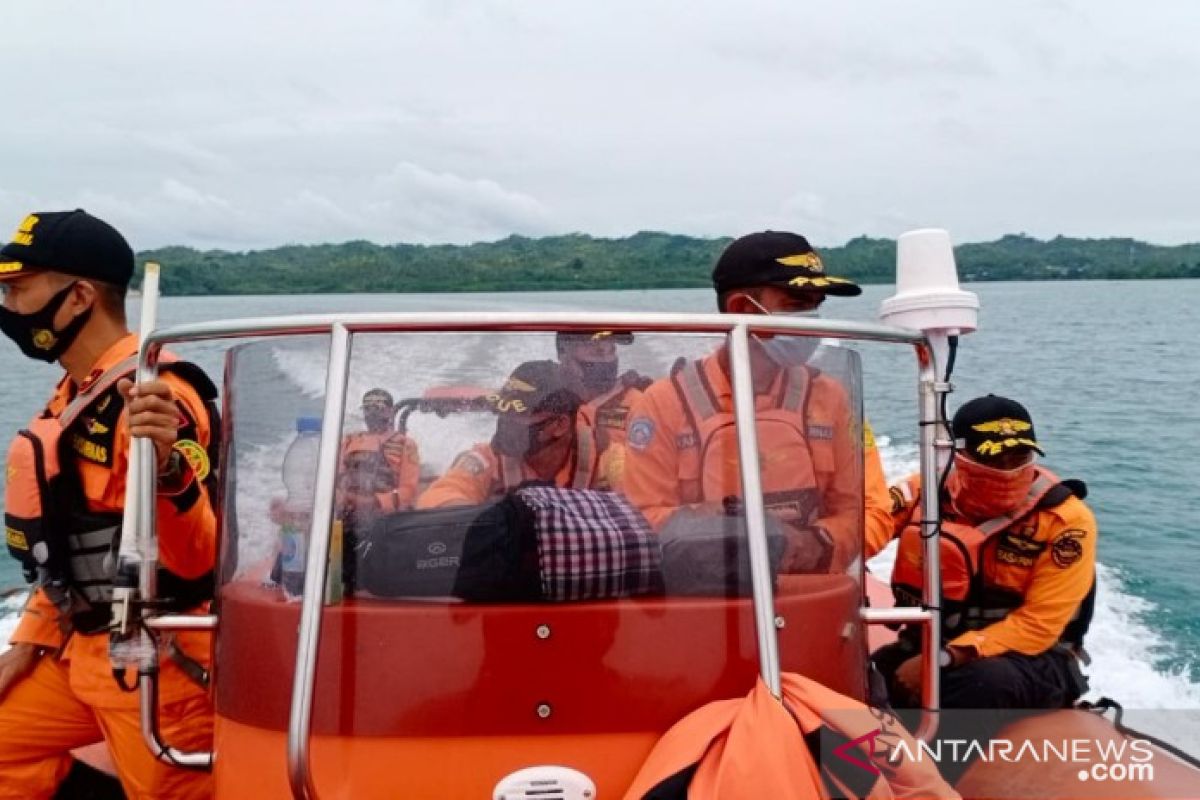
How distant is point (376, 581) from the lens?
171 centimetres

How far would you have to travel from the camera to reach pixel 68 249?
2307 mm

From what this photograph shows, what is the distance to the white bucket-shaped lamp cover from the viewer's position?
203 cm

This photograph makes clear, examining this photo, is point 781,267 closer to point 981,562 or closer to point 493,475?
point 493,475

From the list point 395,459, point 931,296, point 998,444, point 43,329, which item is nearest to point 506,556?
point 395,459

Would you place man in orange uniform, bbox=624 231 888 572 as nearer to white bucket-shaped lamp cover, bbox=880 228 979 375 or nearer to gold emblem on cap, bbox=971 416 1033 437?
white bucket-shaped lamp cover, bbox=880 228 979 375

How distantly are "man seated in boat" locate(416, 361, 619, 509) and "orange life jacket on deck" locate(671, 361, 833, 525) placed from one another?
0.56ft

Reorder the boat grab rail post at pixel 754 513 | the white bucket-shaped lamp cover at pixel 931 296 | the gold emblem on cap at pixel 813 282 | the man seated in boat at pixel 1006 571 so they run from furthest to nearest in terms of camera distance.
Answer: the man seated in boat at pixel 1006 571 → the gold emblem on cap at pixel 813 282 → the white bucket-shaped lamp cover at pixel 931 296 → the boat grab rail post at pixel 754 513

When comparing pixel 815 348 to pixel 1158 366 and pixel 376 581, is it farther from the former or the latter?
pixel 1158 366

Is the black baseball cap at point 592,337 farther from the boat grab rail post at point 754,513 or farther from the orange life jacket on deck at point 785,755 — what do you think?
the orange life jacket on deck at point 785,755

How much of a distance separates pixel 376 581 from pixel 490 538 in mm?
191

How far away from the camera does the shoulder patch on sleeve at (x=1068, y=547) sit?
10.6ft

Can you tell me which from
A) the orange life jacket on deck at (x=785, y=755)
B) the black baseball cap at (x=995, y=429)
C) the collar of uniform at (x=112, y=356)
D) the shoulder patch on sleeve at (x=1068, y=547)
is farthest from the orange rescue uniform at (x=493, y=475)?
the shoulder patch on sleeve at (x=1068, y=547)

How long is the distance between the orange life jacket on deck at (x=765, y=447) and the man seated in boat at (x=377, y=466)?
0.45 m

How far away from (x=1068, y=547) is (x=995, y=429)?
423 mm
